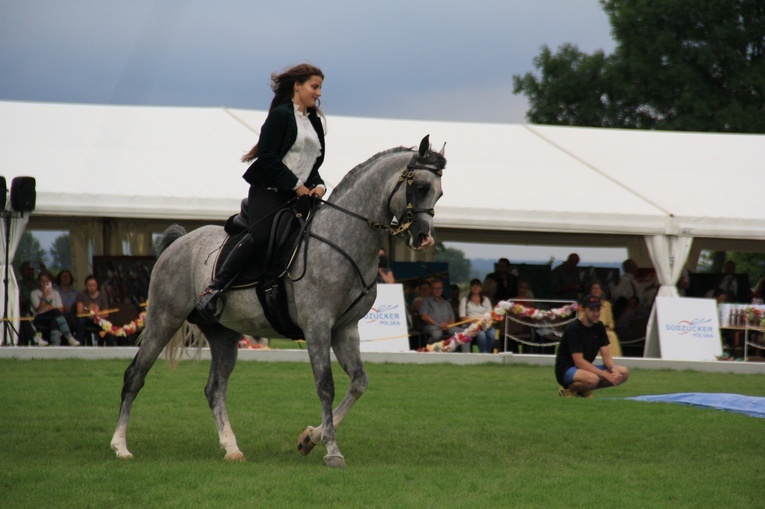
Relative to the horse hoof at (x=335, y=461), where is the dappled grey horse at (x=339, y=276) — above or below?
above

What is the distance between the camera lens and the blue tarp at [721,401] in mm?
11023

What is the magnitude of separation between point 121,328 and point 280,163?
1000 centimetres

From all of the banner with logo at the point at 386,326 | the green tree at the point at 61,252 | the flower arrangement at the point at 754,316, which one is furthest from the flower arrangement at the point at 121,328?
the flower arrangement at the point at 754,316

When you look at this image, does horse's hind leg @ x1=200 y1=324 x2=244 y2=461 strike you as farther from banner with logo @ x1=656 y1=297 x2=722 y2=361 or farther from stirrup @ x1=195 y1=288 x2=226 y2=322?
banner with logo @ x1=656 y1=297 x2=722 y2=361

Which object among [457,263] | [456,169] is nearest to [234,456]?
[456,169]

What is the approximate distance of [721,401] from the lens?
37.9 ft

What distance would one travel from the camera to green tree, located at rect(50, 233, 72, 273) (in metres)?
22.2

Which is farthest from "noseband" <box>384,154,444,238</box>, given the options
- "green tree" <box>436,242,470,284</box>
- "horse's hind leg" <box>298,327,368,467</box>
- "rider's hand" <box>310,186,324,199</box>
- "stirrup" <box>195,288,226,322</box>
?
"green tree" <box>436,242,470,284</box>

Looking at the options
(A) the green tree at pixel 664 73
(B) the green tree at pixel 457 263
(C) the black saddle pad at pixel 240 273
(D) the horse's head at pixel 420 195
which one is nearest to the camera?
(D) the horse's head at pixel 420 195

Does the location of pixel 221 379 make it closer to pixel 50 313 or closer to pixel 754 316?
pixel 50 313

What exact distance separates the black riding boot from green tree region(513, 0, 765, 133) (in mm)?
34859

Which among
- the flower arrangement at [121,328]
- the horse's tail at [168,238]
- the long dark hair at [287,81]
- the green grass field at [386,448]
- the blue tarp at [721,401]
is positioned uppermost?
the long dark hair at [287,81]

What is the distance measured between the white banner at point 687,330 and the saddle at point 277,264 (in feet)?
34.9

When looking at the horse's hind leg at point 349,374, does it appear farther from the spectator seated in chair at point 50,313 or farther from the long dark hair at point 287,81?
the spectator seated in chair at point 50,313
